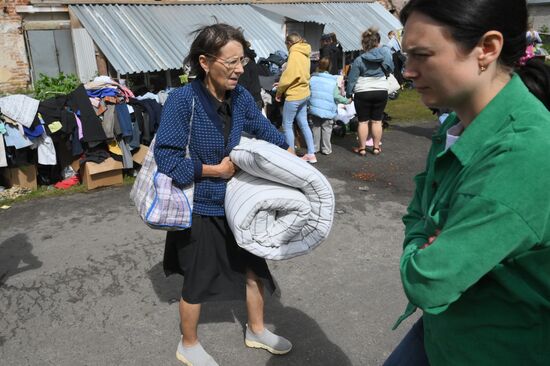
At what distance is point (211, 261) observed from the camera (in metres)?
2.89

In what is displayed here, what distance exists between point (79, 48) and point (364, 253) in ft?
31.0

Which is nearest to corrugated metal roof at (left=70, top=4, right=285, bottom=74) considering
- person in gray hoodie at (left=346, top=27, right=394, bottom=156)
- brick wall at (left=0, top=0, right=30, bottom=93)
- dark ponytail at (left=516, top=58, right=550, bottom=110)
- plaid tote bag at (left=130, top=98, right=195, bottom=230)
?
brick wall at (left=0, top=0, right=30, bottom=93)

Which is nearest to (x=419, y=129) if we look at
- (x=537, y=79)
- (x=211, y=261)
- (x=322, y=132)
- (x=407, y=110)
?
(x=407, y=110)

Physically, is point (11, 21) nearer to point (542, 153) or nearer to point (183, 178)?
point (183, 178)

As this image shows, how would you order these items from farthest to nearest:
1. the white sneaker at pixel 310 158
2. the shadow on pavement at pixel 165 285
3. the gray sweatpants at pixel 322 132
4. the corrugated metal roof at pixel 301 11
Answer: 1. the corrugated metal roof at pixel 301 11
2. the gray sweatpants at pixel 322 132
3. the white sneaker at pixel 310 158
4. the shadow on pavement at pixel 165 285

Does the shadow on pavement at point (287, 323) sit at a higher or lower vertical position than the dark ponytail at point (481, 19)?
lower

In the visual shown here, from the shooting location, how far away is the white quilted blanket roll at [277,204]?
8.09ft

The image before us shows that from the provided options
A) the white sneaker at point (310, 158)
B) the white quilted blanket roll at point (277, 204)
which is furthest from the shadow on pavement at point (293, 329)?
the white sneaker at point (310, 158)

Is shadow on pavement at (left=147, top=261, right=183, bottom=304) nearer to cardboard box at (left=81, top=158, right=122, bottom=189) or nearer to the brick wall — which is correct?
cardboard box at (left=81, top=158, right=122, bottom=189)

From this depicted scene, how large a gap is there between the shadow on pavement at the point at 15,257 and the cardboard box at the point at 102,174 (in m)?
1.51

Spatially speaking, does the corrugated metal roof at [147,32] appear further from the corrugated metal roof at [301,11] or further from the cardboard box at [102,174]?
the cardboard box at [102,174]

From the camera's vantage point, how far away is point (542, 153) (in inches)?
43.0

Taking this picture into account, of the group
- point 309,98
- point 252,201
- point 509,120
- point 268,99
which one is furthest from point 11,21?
point 509,120

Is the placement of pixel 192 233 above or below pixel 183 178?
below
